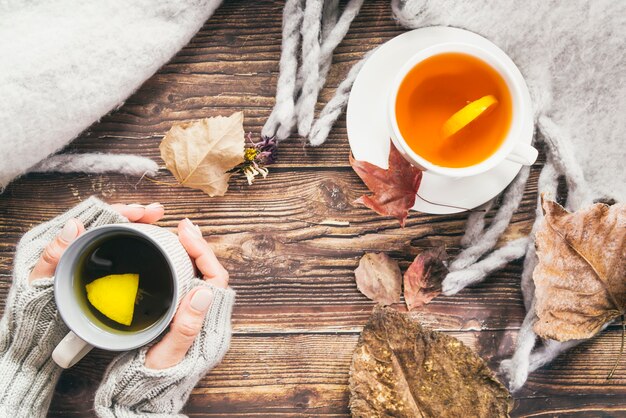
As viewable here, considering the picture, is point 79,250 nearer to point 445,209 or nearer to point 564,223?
point 445,209

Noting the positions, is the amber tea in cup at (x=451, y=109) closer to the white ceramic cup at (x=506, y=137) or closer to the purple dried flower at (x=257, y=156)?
the white ceramic cup at (x=506, y=137)

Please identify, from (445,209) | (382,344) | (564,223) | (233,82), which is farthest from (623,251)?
(233,82)

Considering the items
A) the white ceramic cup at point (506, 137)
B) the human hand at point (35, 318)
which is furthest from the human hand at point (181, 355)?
the white ceramic cup at point (506, 137)

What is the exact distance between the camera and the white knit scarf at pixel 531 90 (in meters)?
0.94

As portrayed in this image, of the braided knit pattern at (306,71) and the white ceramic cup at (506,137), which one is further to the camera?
the braided knit pattern at (306,71)

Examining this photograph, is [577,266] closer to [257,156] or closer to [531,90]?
[531,90]

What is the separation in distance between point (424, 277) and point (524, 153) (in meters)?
0.27

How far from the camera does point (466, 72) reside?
846 millimetres

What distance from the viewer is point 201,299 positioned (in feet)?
2.63

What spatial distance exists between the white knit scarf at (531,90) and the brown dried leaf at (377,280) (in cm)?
9

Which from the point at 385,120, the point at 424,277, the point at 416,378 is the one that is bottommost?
the point at 416,378

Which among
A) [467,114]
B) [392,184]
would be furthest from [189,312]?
[467,114]

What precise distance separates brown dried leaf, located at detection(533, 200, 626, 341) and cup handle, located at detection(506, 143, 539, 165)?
4.1 inches

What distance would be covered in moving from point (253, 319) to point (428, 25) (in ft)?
1.87
